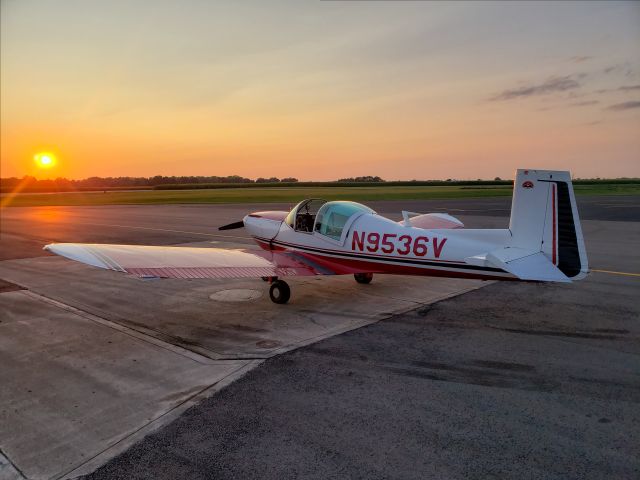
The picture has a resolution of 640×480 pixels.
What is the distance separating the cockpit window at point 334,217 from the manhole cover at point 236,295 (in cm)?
244

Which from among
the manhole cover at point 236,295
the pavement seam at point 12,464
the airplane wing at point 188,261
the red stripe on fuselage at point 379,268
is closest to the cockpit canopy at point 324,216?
the red stripe on fuselage at point 379,268

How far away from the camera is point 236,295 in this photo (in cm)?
1112

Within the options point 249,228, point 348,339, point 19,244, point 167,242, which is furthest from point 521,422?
point 19,244

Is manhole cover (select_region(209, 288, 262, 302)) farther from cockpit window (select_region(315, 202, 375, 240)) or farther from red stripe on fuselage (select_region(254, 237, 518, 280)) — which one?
cockpit window (select_region(315, 202, 375, 240))

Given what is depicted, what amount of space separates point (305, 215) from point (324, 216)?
0.70 metres

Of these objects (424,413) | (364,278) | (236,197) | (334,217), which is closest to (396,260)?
(334,217)

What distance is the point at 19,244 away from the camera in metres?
20.2

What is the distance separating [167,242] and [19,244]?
7.09 metres

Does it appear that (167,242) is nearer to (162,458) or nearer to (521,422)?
(162,458)

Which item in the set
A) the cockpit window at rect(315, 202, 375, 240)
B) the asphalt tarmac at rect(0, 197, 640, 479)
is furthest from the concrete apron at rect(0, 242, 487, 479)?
the cockpit window at rect(315, 202, 375, 240)

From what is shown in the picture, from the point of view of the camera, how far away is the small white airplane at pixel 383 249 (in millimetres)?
7844

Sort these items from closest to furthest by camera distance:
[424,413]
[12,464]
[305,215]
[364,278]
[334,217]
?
[12,464], [424,413], [334,217], [305,215], [364,278]

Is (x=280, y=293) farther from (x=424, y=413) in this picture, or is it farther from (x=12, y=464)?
(x=12, y=464)

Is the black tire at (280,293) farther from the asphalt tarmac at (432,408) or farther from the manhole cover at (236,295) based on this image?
the asphalt tarmac at (432,408)
